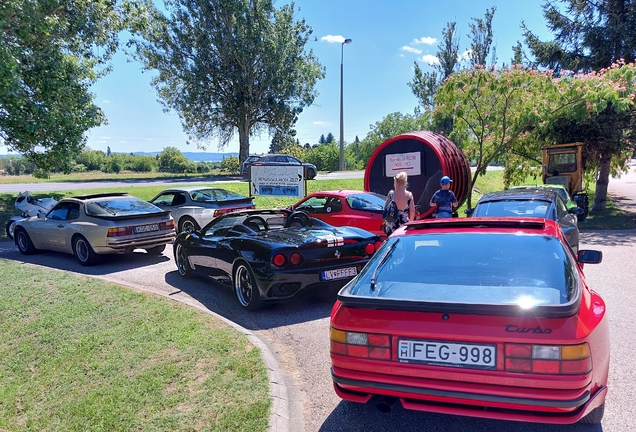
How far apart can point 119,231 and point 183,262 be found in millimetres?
1953

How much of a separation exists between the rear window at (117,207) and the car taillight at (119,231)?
1.34 feet

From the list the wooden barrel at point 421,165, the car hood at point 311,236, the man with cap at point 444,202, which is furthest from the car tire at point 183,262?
the wooden barrel at point 421,165

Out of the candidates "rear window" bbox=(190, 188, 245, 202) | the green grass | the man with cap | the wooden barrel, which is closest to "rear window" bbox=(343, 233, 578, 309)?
the green grass

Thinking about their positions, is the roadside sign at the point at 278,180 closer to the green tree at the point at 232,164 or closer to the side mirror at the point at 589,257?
the side mirror at the point at 589,257

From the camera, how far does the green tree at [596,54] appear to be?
17203 mm

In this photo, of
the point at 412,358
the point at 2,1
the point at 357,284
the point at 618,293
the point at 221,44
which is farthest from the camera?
the point at 221,44

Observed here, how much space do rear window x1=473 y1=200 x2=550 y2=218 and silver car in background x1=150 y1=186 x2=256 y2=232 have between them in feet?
20.1

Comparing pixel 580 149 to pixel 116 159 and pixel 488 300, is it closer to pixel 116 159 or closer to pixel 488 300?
pixel 488 300

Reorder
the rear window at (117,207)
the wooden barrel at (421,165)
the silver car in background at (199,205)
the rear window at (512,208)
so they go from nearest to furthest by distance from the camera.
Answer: the rear window at (512,208) < the rear window at (117,207) < the silver car in background at (199,205) < the wooden barrel at (421,165)

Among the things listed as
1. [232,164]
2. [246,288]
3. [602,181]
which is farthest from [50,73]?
[232,164]

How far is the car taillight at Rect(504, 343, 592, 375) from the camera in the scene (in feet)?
8.07

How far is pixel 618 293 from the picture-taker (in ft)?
21.8

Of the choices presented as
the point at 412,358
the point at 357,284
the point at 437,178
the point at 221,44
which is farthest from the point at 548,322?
the point at 221,44

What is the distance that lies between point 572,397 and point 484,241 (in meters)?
1.30
